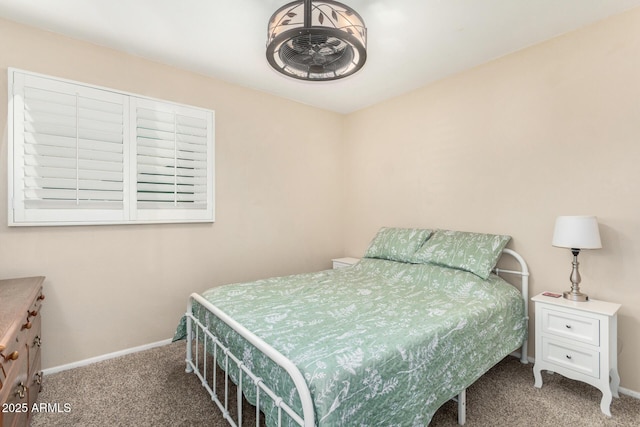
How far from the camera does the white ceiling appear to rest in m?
1.97

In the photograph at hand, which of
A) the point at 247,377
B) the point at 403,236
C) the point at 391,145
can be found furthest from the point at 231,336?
the point at 391,145

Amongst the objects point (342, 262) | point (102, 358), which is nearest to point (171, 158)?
point (102, 358)

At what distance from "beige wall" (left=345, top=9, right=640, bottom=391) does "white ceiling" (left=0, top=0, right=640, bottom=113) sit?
24 centimetres

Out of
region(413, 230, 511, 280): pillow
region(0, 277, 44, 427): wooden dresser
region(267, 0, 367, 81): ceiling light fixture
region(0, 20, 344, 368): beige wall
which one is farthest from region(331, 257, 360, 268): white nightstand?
region(0, 277, 44, 427): wooden dresser

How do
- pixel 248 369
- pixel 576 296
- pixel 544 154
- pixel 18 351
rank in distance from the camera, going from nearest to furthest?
1. pixel 18 351
2. pixel 248 369
3. pixel 576 296
4. pixel 544 154

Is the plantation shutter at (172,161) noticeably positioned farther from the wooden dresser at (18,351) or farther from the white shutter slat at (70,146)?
the wooden dresser at (18,351)

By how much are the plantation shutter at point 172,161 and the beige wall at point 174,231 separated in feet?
0.41

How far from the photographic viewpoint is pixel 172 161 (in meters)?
2.74

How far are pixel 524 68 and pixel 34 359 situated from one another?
4.06 metres

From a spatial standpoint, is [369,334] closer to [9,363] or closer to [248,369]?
[248,369]

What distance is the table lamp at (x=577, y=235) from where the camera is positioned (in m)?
1.96

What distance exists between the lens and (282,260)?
3523mm

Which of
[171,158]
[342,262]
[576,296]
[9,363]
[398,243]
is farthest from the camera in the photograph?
[342,262]

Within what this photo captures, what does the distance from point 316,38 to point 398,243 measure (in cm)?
203
